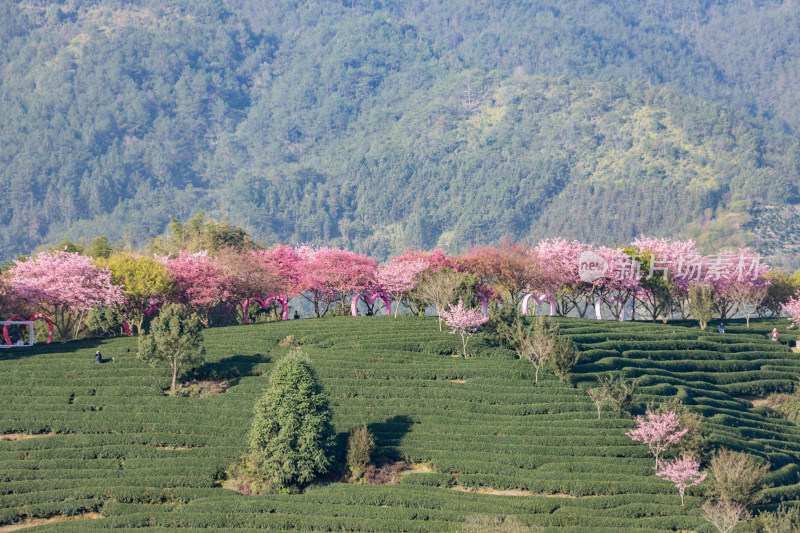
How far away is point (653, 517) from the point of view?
42.6 m

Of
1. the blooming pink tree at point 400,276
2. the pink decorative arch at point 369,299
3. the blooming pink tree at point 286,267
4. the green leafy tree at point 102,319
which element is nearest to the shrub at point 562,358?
the blooming pink tree at point 400,276

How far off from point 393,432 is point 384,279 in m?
31.5

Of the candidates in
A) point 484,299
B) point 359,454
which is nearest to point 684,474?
point 359,454

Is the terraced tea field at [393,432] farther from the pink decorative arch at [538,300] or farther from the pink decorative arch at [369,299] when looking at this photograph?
the pink decorative arch at [369,299]

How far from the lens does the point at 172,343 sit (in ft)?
185

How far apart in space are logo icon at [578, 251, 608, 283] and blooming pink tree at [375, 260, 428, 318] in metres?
18.5

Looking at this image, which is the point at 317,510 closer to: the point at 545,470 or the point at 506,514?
the point at 506,514

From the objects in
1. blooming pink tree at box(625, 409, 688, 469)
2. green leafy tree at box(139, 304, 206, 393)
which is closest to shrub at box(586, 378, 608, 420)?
blooming pink tree at box(625, 409, 688, 469)

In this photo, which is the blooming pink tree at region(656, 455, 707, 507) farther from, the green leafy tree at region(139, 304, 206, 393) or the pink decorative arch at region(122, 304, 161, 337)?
the pink decorative arch at region(122, 304, 161, 337)

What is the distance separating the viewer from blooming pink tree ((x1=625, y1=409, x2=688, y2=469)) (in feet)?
158

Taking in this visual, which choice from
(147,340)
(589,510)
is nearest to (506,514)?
(589,510)

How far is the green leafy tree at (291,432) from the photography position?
46.2 m

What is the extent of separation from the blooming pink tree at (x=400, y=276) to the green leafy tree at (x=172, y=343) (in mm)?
26212

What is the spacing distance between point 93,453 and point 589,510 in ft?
93.5
